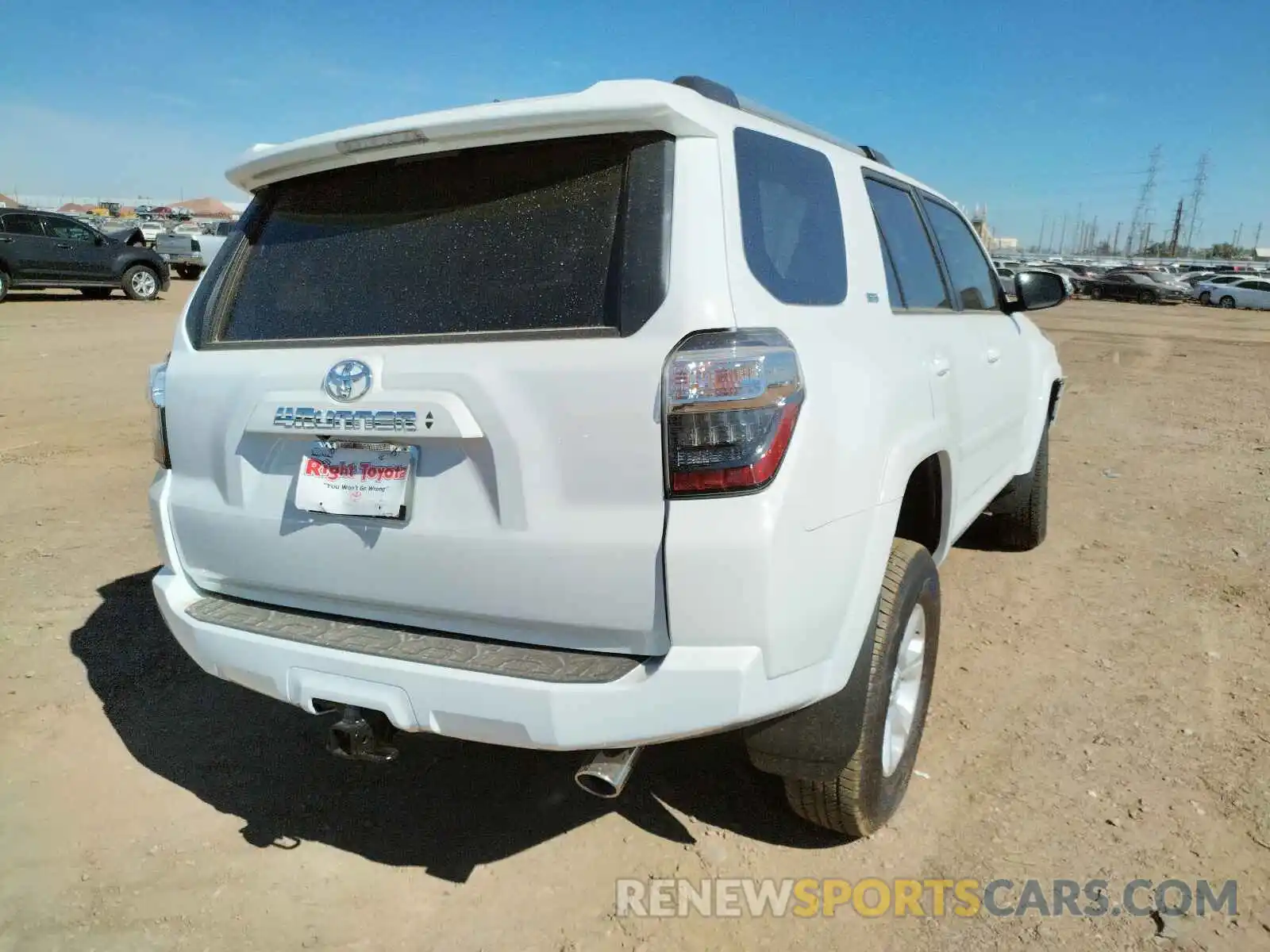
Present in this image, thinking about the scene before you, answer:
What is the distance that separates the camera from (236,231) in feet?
8.74

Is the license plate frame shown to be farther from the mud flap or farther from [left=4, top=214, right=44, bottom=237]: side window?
[left=4, top=214, right=44, bottom=237]: side window

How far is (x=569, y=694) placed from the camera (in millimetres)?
1900

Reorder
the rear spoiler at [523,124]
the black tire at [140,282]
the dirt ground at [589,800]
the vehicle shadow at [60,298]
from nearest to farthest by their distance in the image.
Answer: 1. the rear spoiler at [523,124]
2. the dirt ground at [589,800]
3. the vehicle shadow at [60,298]
4. the black tire at [140,282]

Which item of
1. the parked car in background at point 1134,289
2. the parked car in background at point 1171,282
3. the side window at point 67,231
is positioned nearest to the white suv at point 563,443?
the side window at point 67,231

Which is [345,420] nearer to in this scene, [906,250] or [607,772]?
[607,772]

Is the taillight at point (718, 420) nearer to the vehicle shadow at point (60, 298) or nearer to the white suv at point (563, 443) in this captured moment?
the white suv at point (563, 443)

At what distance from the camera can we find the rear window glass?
6.51 feet

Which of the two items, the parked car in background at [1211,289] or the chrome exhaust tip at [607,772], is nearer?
the chrome exhaust tip at [607,772]

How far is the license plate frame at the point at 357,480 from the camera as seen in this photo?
208 centimetres

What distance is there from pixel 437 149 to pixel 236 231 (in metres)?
0.84

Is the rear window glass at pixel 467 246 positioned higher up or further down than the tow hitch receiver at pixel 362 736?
higher up

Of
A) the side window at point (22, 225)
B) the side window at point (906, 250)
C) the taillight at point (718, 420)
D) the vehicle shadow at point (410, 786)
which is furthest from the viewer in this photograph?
the side window at point (22, 225)

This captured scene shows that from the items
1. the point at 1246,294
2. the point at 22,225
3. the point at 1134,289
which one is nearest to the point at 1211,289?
the point at 1246,294

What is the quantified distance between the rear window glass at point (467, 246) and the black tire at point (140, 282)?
66.2ft
